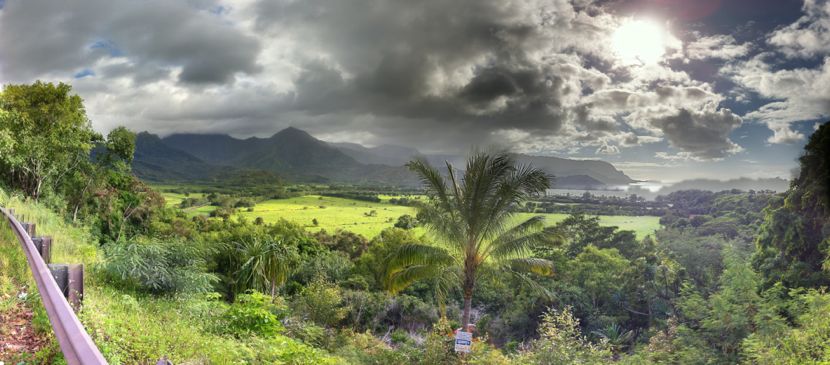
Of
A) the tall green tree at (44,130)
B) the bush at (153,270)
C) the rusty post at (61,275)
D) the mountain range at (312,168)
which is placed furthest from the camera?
the mountain range at (312,168)

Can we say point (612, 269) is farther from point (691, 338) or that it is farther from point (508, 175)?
point (508, 175)

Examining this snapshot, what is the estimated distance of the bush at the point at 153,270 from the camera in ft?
20.5

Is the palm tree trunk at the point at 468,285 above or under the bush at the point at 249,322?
under

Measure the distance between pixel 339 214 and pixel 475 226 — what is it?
59.0 metres

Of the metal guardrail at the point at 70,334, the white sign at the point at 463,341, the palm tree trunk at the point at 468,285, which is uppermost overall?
the metal guardrail at the point at 70,334

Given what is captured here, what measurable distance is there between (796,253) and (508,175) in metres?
10.4

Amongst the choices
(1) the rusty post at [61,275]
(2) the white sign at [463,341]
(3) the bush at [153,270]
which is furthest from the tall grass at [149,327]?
(2) the white sign at [463,341]

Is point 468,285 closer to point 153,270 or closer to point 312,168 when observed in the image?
point 153,270

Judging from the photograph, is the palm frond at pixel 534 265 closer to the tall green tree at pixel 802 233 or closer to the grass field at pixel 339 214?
the tall green tree at pixel 802 233

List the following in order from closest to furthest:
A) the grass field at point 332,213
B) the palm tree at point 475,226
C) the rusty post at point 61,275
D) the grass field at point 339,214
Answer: the rusty post at point 61,275 < the palm tree at point 475,226 < the grass field at point 339,214 < the grass field at point 332,213

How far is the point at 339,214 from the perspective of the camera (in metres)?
68.4

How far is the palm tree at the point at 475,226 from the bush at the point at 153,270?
5.08 m

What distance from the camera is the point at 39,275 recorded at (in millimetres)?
2297

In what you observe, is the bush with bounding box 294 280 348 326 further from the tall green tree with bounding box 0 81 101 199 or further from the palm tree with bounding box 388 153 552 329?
the tall green tree with bounding box 0 81 101 199
